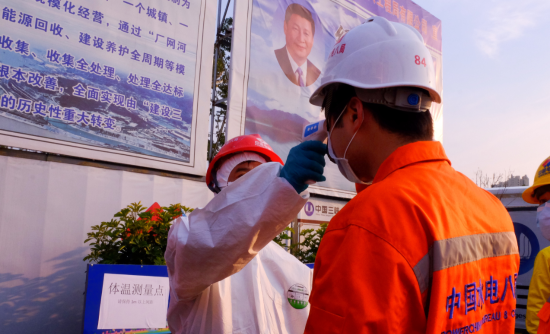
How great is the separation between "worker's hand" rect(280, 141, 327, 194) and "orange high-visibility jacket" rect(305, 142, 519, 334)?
287 mm

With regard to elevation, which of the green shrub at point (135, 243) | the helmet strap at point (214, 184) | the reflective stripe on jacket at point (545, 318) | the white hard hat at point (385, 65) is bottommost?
the reflective stripe on jacket at point (545, 318)

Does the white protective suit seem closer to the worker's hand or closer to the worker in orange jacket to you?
the worker's hand

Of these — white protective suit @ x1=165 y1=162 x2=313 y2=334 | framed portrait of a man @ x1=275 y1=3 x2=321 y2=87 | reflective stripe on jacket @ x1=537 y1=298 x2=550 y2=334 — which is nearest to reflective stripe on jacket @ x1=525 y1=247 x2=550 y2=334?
reflective stripe on jacket @ x1=537 y1=298 x2=550 y2=334

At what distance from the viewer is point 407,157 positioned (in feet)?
3.26

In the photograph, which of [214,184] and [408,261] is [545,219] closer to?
[214,184]

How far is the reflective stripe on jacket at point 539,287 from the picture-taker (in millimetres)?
3418

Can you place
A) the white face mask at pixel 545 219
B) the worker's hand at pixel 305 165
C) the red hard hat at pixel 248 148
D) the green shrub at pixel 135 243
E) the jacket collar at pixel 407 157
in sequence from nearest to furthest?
the jacket collar at pixel 407 157, the worker's hand at pixel 305 165, the red hard hat at pixel 248 148, the white face mask at pixel 545 219, the green shrub at pixel 135 243

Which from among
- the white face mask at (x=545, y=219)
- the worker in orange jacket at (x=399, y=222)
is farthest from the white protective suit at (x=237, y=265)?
the white face mask at (x=545, y=219)

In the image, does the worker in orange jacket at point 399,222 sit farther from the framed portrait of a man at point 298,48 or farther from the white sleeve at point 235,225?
the framed portrait of a man at point 298,48

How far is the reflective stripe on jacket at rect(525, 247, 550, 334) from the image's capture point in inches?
135

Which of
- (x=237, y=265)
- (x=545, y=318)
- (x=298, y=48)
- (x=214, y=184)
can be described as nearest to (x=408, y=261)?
(x=237, y=265)

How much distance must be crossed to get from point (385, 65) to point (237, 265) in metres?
0.85

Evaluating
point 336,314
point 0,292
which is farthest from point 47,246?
point 336,314

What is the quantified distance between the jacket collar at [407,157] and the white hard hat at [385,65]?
0.14 meters
